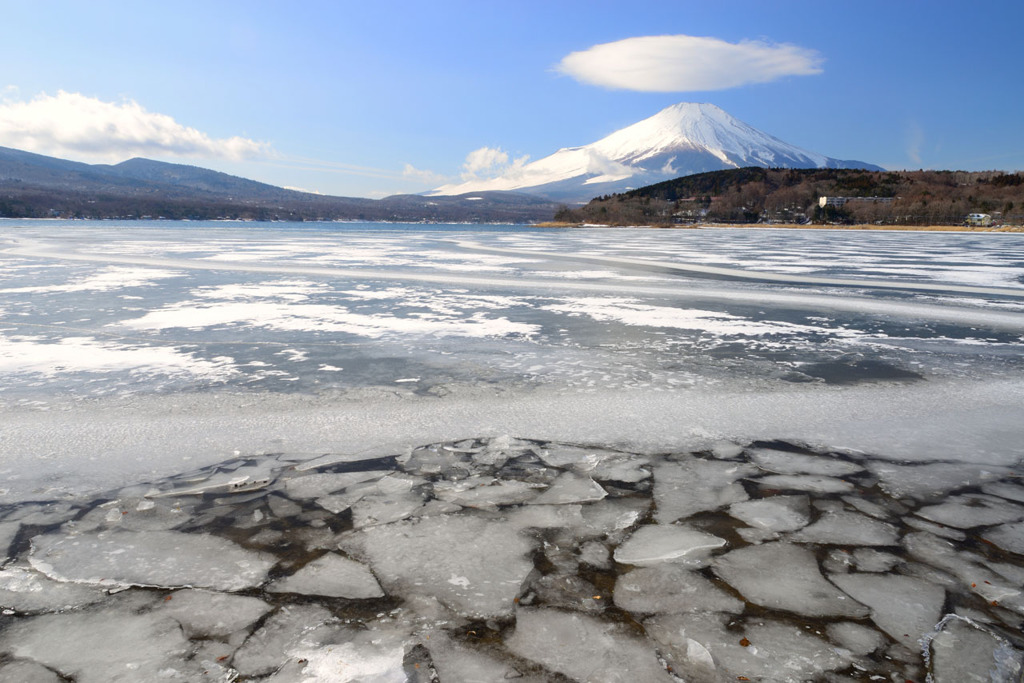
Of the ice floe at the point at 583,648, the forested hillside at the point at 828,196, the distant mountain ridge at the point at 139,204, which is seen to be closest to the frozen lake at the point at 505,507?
the ice floe at the point at 583,648

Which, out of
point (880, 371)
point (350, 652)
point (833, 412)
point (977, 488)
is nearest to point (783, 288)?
point (880, 371)

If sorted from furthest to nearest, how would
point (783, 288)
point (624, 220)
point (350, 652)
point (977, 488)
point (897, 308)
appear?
point (624, 220) → point (783, 288) → point (897, 308) → point (977, 488) → point (350, 652)

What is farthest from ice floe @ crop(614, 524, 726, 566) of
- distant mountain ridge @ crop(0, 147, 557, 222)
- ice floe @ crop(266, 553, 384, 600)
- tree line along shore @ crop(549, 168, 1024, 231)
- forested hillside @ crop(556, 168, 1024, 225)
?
distant mountain ridge @ crop(0, 147, 557, 222)

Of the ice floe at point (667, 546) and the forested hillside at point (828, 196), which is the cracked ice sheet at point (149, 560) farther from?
the forested hillside at point (828, 196)

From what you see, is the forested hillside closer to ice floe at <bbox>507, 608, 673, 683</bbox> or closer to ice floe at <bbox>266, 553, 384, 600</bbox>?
ice floe at <bbox>507, 608, 673, 683</bbox>

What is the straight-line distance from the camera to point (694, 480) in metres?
2.65

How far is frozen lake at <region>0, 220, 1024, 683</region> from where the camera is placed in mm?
1577

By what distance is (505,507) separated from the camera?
238cm

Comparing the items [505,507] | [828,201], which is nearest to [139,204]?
[828,201]

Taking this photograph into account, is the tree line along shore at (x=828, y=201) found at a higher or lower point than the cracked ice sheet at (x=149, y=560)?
higher

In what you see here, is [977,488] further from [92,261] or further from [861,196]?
[861,196]

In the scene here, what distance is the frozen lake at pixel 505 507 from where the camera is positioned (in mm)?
1577

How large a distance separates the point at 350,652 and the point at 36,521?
5.06 feet

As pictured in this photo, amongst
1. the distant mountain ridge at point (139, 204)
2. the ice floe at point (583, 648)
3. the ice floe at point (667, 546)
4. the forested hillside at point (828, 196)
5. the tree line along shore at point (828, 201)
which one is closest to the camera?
the ice floe at point (583, 648)
